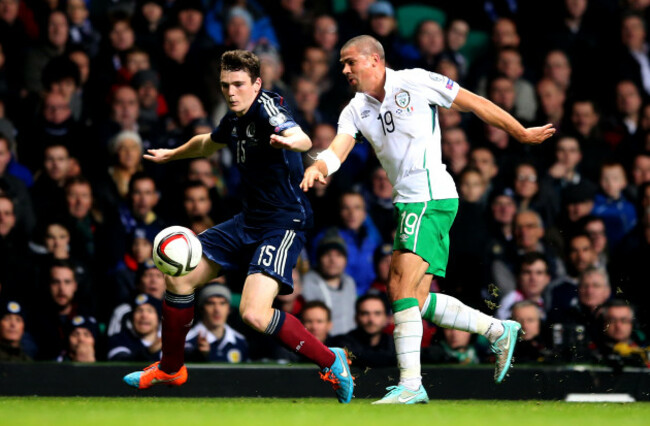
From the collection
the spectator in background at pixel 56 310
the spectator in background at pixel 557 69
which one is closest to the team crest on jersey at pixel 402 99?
the spectator in background at pixel 56 310

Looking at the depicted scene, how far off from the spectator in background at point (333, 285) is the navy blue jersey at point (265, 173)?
2618mm

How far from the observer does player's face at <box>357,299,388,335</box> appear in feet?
29.3

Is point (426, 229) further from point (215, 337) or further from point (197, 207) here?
point (197, 207)

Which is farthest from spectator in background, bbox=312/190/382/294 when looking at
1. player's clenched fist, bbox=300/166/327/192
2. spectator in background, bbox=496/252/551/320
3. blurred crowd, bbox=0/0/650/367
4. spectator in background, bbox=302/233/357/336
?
player's clenched fist, bbox=300/166/327/192

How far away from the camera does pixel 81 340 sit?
8.82 m

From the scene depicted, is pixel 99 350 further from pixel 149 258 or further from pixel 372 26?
pixel 372 26

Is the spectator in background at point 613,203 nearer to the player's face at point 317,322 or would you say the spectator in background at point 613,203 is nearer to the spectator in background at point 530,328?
the spectator in background at point 530,328

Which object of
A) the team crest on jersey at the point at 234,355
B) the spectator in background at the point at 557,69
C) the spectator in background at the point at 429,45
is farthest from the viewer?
the spectator in background at the point at 557,69

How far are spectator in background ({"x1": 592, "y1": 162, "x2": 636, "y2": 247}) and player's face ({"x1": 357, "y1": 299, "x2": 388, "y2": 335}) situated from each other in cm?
283

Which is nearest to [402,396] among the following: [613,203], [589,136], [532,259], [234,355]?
[234,355]

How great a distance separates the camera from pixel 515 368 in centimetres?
799

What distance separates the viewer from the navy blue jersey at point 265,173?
693 cm

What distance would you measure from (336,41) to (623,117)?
312 cm

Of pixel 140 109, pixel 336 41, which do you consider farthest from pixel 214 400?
pixel 336 41
